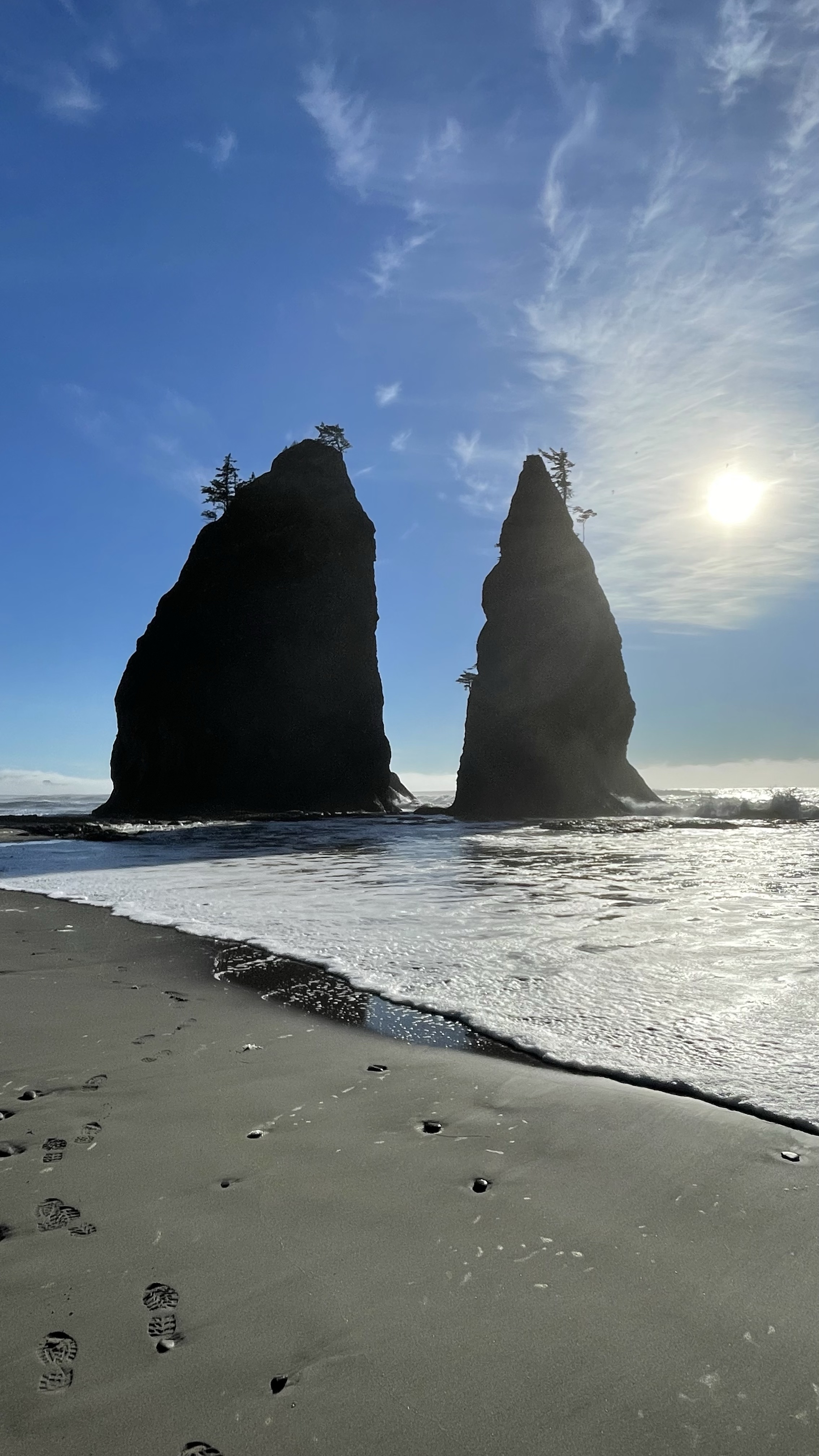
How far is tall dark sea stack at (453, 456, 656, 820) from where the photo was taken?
35156 mm

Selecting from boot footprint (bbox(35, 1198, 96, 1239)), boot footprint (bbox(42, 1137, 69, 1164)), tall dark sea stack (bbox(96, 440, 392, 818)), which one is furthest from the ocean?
tall dark sea stack (bbox(96, 440, 392, 818))

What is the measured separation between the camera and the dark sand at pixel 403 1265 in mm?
1349

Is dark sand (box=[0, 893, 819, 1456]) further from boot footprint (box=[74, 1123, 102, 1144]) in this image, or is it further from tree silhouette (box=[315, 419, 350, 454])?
tree silhouette (box=[315, 419, 350, 454])

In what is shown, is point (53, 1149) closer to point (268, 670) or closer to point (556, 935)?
point (556, 935)

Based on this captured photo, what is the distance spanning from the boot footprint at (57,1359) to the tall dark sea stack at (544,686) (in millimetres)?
32499

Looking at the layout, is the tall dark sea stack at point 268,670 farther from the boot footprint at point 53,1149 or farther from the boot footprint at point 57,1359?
the boot footprint at point 57,1359

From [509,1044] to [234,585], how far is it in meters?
40.5

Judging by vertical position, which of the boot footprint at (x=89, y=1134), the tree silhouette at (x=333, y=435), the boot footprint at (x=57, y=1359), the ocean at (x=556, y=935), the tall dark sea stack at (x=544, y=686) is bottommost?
the boot footprint at (x=89, y=1134)

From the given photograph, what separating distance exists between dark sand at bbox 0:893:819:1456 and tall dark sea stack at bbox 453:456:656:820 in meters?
31.3

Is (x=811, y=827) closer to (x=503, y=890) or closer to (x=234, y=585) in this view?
(x=503, y=890)

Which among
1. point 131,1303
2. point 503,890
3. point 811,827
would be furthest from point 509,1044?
point 811,827

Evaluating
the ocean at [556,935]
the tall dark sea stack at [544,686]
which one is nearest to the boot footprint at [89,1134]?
the ocean at [556,935]

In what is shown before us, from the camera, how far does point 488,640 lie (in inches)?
1511

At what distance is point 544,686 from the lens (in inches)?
1414
